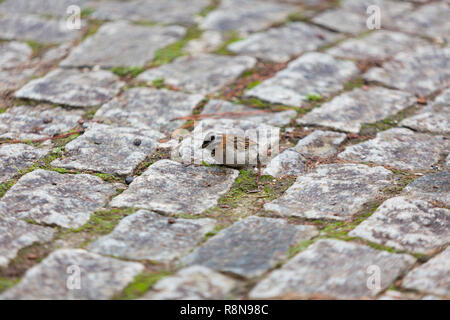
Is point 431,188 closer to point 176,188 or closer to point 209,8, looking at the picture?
point 176,188

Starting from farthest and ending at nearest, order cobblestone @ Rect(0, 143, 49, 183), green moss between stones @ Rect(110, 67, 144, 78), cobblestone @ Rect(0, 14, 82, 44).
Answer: cobblestone @ Rect(0, 14, 82, 44) < green moss between stones @ Rect(110, 67, 144, 78) < cobblestone @ Rect(0, 143, 49, 183)

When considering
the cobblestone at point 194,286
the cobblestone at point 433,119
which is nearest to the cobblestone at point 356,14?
the cobblestone at point 433,119

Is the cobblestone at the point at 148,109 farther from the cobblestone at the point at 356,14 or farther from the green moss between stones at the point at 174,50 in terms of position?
the cobblestone at the point at 356,14

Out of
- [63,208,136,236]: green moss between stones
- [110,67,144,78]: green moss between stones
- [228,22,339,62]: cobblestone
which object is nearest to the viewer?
[63,208,136,236]: green moss between stones

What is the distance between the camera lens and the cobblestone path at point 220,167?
215cm

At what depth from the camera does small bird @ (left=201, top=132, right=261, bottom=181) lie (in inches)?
122

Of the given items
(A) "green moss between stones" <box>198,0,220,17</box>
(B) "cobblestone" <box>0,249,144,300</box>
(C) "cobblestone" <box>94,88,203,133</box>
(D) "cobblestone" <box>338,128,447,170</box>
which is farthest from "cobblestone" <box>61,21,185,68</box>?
(B) "cobblestone" <box>0,249,144,300</box>

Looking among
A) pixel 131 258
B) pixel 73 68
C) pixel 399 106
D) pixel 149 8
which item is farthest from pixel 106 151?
pixel 149 8

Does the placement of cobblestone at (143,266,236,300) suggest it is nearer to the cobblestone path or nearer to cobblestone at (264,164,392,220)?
the cobblestone path

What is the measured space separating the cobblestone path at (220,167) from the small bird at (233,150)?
0.28 ft

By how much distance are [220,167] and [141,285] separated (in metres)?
1.28

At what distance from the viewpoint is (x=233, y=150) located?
121 inches

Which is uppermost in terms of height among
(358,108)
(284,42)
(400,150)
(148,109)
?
(284,42)

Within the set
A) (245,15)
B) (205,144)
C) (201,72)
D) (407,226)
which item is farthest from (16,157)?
(245,15)
